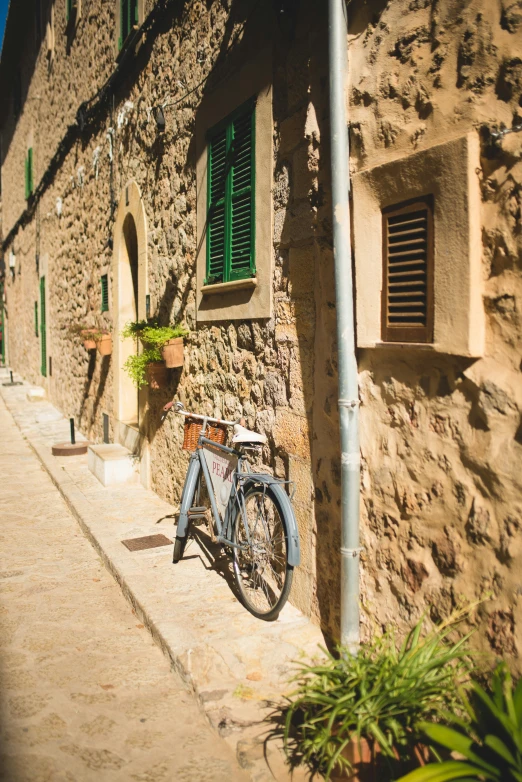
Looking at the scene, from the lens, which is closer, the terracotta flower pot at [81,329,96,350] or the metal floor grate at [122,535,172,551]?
the metal floor grate at [122,535,172,551]

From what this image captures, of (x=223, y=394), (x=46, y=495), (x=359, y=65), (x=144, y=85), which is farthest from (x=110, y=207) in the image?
(x=359, y=65)

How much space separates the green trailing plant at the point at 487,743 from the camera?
1.85m

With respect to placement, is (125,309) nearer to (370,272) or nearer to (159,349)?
(159,349)

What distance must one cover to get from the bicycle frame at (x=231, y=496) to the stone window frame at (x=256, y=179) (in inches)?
35.0

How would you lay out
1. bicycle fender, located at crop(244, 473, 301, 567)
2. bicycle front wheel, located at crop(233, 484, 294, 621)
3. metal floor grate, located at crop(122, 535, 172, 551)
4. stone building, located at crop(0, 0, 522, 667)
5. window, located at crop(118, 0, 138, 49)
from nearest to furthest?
stone building, located at crop(0, 0, 522, 667), bicycle fender, located at crop(244, 473, 301, 567), bicycle front wheel, located at crop(233, 484, 294, 621), metal floor grate, located at crop(122, 535, 172, 551), window, located at crop(118, 0, 138, 49)

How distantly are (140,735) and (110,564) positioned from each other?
192 cm

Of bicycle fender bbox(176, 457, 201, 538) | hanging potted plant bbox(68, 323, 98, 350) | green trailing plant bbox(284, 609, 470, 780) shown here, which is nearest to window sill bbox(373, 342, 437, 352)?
green trailing plant bbox(284, 609, 470, 780)

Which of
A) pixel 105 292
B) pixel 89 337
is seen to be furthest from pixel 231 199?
pixel 89 337

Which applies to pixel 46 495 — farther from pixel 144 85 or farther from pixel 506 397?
pixel 506 397

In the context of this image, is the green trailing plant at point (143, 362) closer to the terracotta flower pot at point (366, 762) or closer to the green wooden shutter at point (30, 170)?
the terracotta flower pot at point (366, 762)

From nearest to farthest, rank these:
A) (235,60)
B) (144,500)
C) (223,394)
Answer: (235,60) < (223,394) < (144,500)

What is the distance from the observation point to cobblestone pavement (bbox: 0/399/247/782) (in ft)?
8.63

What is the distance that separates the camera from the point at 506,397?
2322mm

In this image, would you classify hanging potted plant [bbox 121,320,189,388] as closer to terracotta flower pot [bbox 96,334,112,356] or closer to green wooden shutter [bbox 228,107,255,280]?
green wooden shutter [bbox 228,107,255,280]
